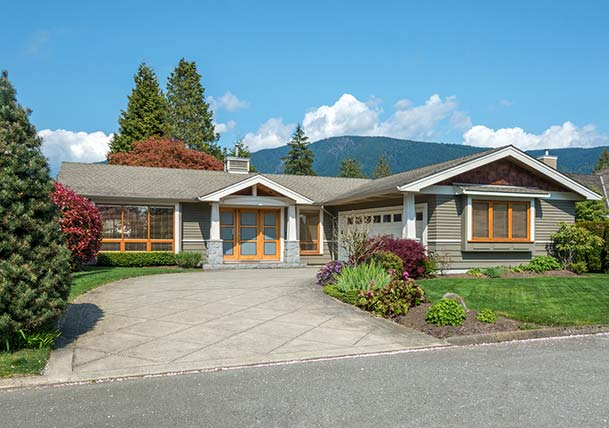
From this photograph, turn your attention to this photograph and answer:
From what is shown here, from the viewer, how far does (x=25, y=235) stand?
20.0ft

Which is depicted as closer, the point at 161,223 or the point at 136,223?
the point at 136,223

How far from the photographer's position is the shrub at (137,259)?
18.1 meters

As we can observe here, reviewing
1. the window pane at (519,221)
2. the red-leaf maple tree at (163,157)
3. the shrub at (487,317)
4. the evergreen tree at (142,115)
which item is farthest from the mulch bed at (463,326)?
the evergreen tree at (142,115)

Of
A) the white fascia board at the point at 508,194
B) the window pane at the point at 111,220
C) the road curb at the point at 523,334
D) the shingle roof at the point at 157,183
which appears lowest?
the road curb at the point at 523,334

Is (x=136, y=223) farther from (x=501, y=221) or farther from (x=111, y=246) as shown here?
(x=501, y=221)

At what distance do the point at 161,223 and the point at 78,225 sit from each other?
16.2 feet

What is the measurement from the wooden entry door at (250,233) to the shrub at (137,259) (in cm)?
224

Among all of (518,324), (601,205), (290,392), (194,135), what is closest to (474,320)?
(518,324)

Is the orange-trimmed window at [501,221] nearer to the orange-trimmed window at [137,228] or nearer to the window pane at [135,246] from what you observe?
the orange-trimmed window at [137,228]

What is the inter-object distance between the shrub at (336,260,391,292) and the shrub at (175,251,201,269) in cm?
878

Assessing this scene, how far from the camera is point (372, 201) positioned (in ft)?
63.8

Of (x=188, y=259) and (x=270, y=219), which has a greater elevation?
(x=270, y=219)

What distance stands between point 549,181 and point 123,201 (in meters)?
15.1

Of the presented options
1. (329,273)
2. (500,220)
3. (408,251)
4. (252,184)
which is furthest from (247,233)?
(500,220)
